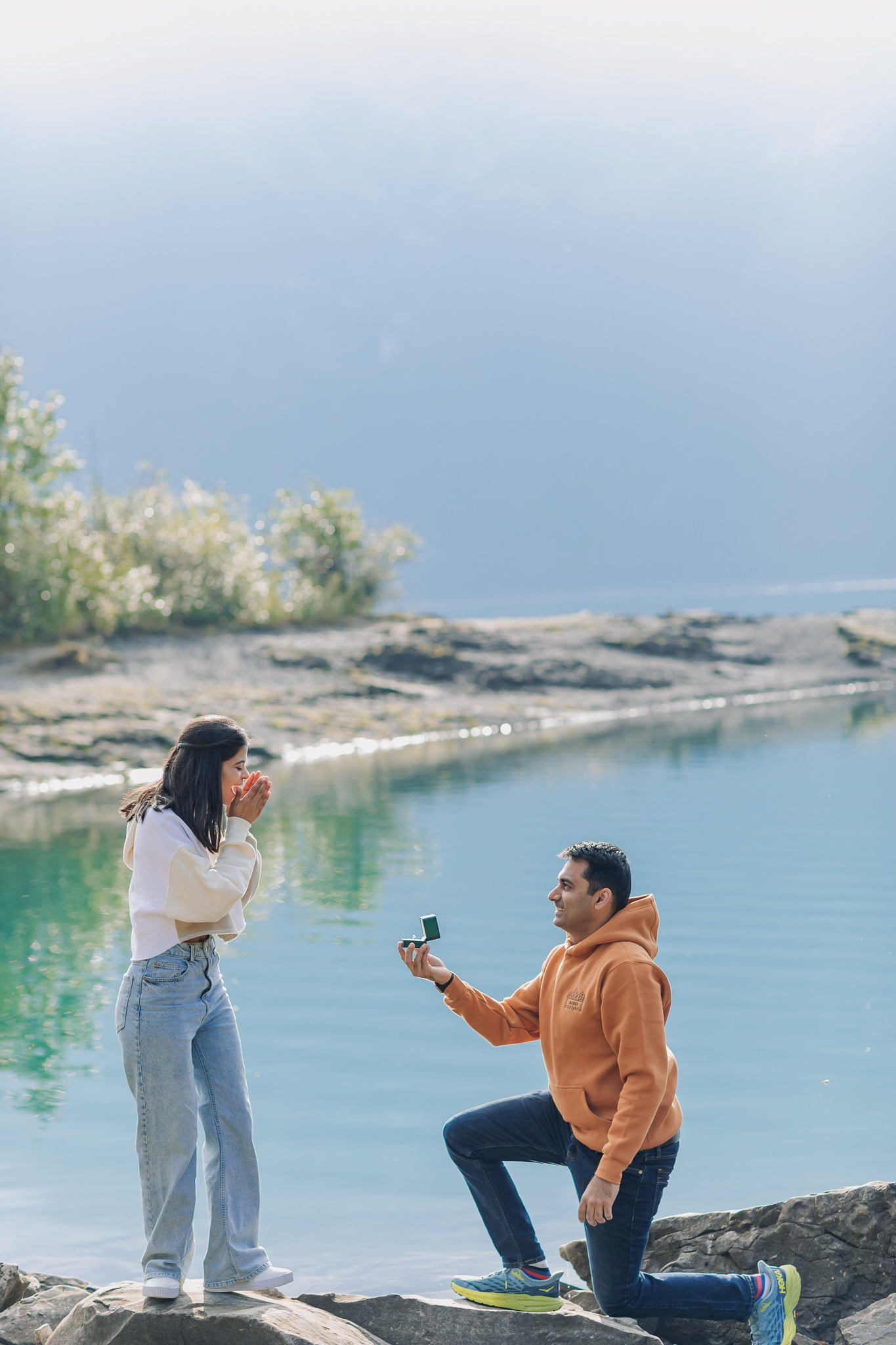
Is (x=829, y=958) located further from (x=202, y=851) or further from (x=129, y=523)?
(x=129, y=523)

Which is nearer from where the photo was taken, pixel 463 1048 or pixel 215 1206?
pixel 215 1206

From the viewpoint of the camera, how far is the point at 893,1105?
22.4 feet

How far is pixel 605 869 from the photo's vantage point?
3949 millimetres

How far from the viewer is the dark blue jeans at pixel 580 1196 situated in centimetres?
384

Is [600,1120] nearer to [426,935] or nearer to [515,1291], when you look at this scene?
[515,1291]

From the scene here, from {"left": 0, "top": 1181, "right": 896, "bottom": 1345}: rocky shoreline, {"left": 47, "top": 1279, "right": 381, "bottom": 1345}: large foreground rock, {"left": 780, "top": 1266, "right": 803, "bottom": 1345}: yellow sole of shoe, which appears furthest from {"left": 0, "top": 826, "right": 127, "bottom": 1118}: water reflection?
{"left": 780, "top": 1266, "right": 803, "bottom": 1345}: yellow sole of shoe

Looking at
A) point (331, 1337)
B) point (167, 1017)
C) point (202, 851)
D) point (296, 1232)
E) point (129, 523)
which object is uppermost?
point (129, 523)

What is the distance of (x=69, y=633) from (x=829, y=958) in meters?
21.2

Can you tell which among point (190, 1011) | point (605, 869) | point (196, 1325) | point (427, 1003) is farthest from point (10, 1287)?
point (427, 1003)

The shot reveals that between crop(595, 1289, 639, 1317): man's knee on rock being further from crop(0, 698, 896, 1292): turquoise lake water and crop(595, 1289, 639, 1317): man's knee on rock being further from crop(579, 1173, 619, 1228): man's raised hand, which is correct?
crop(0, 698, 896, 1292): turquoise lake water

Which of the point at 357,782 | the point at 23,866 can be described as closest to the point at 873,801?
the point at 357,782

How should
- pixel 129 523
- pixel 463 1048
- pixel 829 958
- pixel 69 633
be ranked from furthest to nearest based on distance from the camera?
pixel 129 523, pixel 69 633, pixel 829 958, pixel 463 1048

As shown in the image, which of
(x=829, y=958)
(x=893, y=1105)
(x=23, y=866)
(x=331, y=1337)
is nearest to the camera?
(x=331, y=1337)

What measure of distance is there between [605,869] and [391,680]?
82.5 feet
